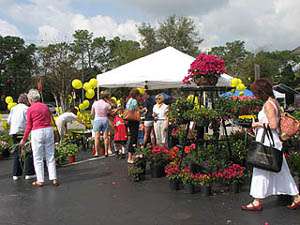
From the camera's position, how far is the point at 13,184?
8.09 meters

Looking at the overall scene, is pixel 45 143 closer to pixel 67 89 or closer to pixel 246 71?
pixel 67 89

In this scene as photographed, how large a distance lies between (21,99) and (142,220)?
178 inches

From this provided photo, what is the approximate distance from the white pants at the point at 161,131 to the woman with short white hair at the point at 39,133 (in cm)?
441

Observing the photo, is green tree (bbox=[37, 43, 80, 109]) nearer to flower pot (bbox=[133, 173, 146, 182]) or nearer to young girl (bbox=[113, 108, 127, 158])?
young girl (bbox=[113, 108, 127, 158])

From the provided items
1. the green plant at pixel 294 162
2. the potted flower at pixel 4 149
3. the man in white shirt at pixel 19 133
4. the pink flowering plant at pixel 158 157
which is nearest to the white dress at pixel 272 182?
the green plant at pixel 294 162

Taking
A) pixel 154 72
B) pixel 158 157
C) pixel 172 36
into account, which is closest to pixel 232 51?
pixel 172 36

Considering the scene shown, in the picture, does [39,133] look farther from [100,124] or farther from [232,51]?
[232,51]

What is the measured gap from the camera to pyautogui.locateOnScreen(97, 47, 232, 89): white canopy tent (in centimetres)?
1155

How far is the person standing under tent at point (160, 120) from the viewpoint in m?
11.3

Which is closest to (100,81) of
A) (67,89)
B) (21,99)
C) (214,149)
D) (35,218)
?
(21,99)

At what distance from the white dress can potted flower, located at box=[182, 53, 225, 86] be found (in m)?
1.51

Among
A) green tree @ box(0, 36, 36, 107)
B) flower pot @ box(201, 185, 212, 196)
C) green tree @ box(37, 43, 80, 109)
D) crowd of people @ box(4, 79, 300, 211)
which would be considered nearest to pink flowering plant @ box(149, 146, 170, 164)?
crowd of people @ box(4, 79, 300, 211)

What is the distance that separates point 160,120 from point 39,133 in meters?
4.62

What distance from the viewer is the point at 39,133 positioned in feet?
24.3
